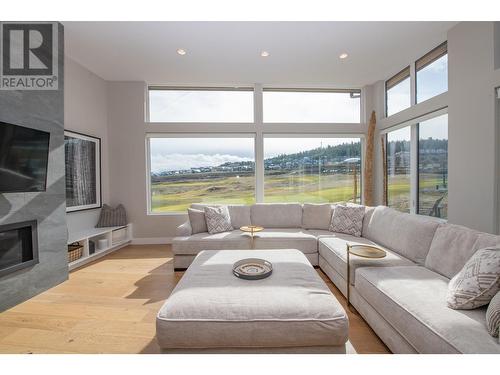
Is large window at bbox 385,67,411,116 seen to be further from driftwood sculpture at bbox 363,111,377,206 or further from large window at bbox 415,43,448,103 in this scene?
driftwood sculpture at bbox 363,111,377,206

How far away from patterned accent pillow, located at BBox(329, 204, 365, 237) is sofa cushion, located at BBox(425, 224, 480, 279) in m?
1.21

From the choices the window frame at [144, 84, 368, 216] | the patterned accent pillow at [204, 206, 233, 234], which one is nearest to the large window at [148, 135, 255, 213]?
the window frame at [144, 84, 368, 216]

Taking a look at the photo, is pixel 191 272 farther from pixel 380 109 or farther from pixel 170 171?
pixel 380 109

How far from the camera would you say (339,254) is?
8.12ft

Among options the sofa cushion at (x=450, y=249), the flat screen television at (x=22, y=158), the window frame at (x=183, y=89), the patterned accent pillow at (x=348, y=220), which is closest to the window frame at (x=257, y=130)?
the window frame at (x=183, y=89)

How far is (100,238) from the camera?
3.92 meters

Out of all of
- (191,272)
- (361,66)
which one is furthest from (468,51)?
(191,272)

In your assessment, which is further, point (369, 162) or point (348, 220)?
point (369, 162)

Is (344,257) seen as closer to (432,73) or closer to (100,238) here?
(432,73)

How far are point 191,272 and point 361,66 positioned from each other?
4068mm

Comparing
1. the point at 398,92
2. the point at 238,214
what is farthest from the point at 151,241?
the point at 398,92

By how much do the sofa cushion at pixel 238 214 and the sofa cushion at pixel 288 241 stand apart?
0.55m

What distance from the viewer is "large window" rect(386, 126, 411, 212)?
386 cm

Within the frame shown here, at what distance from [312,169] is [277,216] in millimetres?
1482
